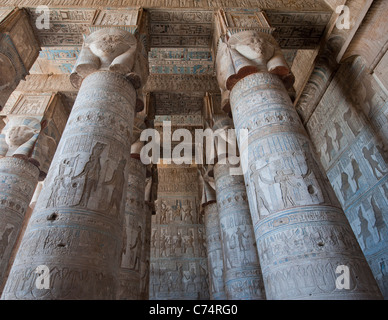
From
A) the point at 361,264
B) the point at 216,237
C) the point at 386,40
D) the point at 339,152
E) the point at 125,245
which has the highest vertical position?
the point at 386,40

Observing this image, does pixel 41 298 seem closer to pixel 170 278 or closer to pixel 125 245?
pixel 125 245

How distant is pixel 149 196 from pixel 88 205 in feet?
13.7

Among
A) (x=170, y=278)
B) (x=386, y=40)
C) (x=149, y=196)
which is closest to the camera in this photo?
(x=386, y=40)

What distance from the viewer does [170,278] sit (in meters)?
8.03

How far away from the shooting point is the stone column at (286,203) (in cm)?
219

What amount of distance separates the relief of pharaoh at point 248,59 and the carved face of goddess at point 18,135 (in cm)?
418

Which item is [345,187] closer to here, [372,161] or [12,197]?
[372,161]

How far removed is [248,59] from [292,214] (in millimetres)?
2504

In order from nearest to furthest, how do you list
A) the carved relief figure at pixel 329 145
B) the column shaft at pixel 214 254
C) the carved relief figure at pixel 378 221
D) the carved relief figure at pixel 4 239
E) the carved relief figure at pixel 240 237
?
the carved relief figure at pixel 378 221 < the carved relief figure at pixel 4 239 < the carved relief figure at pixel 240 237 < the carved relief figure at pixel 329 145 < the column shaft at pixel 214 254

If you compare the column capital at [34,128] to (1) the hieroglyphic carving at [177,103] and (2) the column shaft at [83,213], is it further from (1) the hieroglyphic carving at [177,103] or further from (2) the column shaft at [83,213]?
(2) the column shaft at [83,213]

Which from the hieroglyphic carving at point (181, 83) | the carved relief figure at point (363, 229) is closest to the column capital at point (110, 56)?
the hieroglyphic carving at point (181, 83)

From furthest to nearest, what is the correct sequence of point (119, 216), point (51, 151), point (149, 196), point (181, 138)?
point (181, 138)
point (149, 196)
point (51, 151)
point (119, 216)

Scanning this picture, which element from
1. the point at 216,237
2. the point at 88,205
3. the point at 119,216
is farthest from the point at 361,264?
the point at 216,237

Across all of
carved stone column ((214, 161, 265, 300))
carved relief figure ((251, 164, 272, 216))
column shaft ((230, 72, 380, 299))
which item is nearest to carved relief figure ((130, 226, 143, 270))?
carved stone column ((214, 161, 265, 300))
